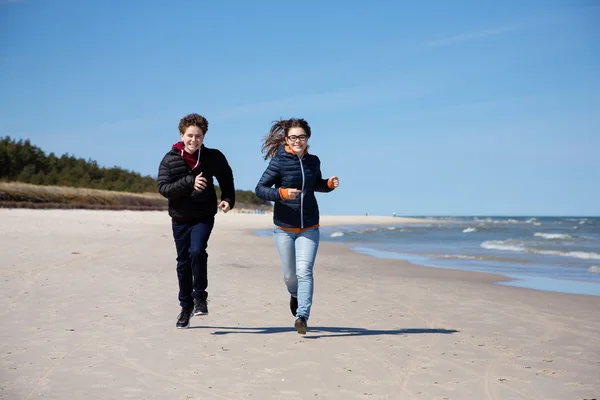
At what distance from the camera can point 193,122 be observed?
6.18 m

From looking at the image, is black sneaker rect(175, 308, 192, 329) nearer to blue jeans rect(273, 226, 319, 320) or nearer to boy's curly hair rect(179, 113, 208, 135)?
blue jeans rect(273, 226, 319, 320)

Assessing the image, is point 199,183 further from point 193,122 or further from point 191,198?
point 193,122

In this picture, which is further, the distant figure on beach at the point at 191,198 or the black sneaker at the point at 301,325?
the distant figure on beach at the point at 191,198

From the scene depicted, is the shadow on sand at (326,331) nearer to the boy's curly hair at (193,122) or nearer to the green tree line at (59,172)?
the boy's curly hair at (193,122)

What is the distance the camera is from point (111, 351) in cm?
506

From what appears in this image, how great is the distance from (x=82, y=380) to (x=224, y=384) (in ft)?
3.13

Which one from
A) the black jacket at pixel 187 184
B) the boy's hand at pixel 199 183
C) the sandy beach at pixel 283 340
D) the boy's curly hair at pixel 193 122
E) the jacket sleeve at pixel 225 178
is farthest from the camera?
the jacket sleeve at pixel 225 178

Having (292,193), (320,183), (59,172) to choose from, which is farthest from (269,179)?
(59,172)

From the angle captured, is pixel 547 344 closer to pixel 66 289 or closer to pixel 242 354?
pixel 242 354

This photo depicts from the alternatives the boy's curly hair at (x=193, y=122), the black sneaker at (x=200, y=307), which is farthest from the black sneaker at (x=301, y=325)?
the boy's curly hair at (x=193, y=122)

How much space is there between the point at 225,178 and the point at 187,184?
1.75 feet

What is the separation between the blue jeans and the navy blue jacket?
0.12 metres

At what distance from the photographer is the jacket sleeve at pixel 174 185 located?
6.03 m

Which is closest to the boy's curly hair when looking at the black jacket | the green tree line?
the black jacket
